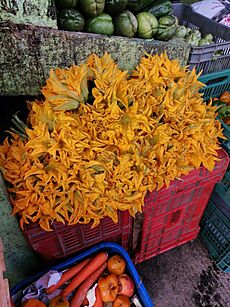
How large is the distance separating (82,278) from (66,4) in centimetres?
187

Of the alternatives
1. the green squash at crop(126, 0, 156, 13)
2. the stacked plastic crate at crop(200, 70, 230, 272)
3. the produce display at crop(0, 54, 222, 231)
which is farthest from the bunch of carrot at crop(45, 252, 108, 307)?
the green squash at crop(126, 0, 156, 13)

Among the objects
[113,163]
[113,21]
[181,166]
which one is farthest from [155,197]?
[113,21]

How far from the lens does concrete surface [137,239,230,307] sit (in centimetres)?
224

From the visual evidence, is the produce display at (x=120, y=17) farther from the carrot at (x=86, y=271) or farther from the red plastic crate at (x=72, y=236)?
the carrot at (x=86, y=271)

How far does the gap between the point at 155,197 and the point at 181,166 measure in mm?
272

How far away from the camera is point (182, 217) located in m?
2.18

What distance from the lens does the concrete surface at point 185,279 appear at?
7.35 feet

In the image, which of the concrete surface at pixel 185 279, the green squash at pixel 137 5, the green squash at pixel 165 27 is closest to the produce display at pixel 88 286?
the concrete surface at pixel 185 279

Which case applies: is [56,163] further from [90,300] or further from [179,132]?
[90,300]

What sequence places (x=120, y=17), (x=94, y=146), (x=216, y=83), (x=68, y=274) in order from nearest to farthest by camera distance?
1. (x=94, y=146)
2. (x=68, y=274)
3. (x=120, y=17)
4. (x=216, y=83)

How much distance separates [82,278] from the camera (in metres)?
1.77

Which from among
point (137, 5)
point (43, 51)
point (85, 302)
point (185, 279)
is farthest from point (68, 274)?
point (137, 5)

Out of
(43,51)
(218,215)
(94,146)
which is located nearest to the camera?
(94,146)

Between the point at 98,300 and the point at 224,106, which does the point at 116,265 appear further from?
the point at 224,106
